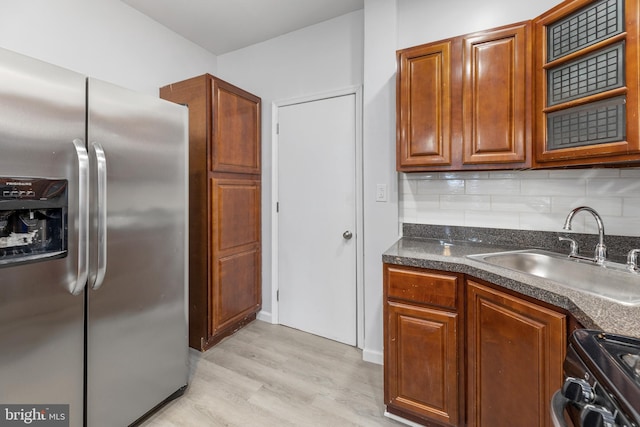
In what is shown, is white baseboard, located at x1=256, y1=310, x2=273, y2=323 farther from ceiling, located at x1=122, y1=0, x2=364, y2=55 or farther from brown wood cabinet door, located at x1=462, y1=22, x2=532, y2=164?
ceiling, located at x1=122, y1=0, x2=364, y2=55

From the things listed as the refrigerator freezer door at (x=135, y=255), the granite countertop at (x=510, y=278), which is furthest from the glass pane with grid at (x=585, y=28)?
the refrigerator freezer door at (x=135, y=255)

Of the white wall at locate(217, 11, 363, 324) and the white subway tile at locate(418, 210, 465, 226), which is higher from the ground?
the white wall at locate(217, 11, 363, 324)

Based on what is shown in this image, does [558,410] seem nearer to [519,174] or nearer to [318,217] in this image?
[519,174]

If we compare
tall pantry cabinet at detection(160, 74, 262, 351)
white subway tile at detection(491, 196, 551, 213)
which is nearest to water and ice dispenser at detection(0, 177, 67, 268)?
tall pantry cabinet at detection(160, 74, 262, 351)

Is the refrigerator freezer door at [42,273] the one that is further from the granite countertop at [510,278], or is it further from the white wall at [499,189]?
the white wall at [499,189]

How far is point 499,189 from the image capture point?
6.12ft

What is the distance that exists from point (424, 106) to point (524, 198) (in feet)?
2.84

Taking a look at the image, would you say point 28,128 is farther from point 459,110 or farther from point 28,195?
point 459,110

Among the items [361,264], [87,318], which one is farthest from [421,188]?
[87,318]

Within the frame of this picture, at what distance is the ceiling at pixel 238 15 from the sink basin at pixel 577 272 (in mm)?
2166

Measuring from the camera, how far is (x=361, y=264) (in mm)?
2373

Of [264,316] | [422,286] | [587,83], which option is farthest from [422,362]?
[264,316]

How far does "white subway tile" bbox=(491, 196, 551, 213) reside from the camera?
1746 millimetres

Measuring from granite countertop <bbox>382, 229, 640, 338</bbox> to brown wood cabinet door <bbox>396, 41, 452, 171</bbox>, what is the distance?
0.54m
